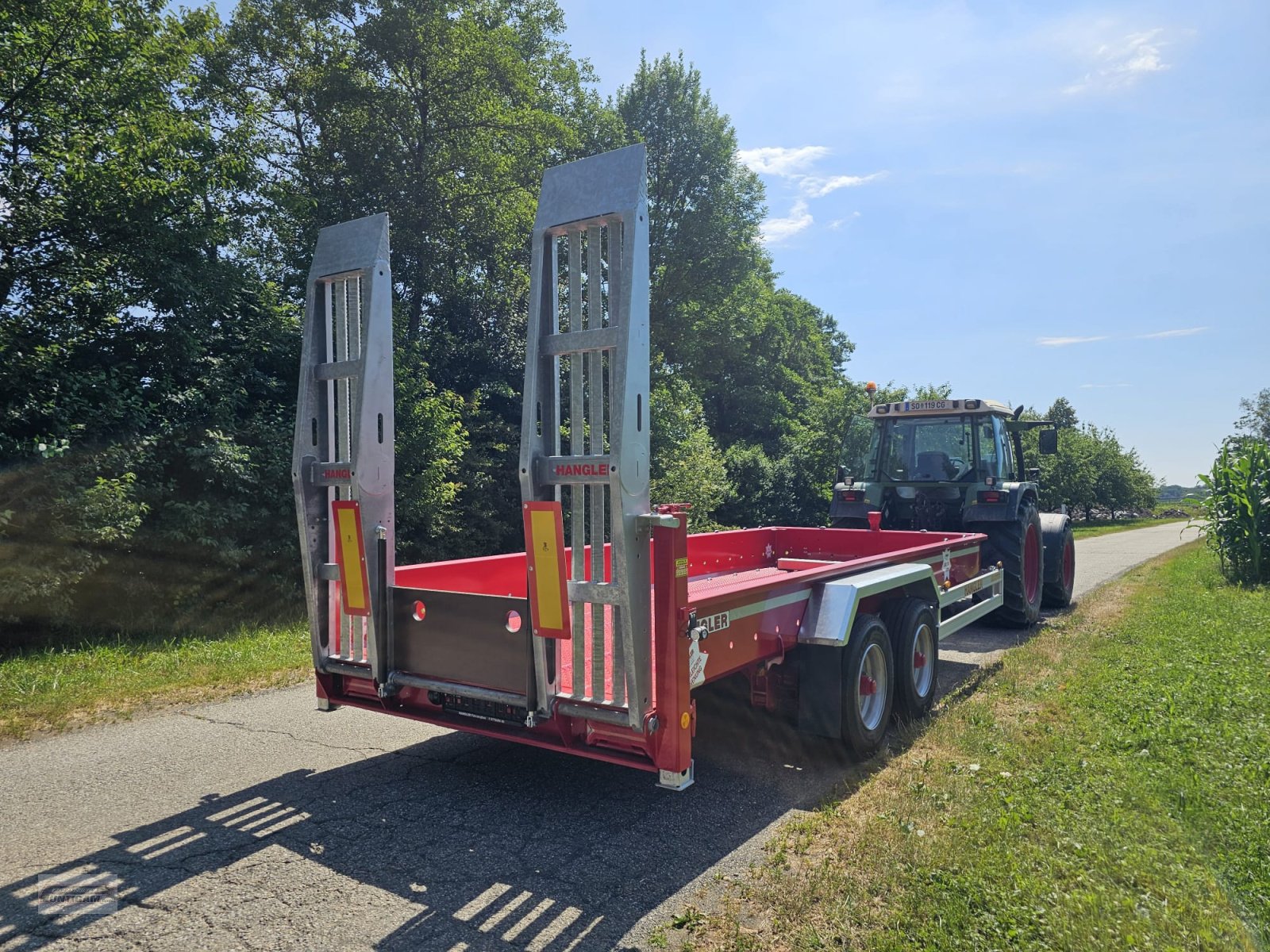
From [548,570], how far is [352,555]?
4.45 ft

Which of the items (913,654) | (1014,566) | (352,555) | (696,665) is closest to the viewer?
(696,665)

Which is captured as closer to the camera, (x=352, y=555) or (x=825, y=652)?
(x=352, y=555)

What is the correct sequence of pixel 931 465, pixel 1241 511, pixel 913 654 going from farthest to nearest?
pixel 1241 511 → pixel 931 465 → pixel 913 654

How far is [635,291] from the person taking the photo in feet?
11.4

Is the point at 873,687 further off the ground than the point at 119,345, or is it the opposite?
the point at 119,345

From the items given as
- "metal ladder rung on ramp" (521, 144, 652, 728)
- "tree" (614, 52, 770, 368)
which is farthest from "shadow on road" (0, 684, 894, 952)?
"tree" (614, 52, 770, 368)

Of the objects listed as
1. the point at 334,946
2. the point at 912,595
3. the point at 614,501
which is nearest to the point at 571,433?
the point at 614,501

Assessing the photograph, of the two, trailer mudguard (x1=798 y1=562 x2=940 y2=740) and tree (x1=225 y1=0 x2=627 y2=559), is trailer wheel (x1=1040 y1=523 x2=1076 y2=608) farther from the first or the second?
tree (x1=225 y1=0 x2=627 y2=559)

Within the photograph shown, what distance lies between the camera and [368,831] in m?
3.87

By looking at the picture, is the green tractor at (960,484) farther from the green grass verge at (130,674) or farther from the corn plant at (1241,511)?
the green grass verge at (130,674)

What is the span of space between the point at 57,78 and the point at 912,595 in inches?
391

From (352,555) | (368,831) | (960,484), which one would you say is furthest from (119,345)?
(960,484)

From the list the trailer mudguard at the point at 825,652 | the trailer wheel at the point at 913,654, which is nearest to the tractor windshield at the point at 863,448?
the trailer wheel at the point at 913,654

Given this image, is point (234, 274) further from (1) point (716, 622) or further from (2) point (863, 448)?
(1) point (716, 622)
